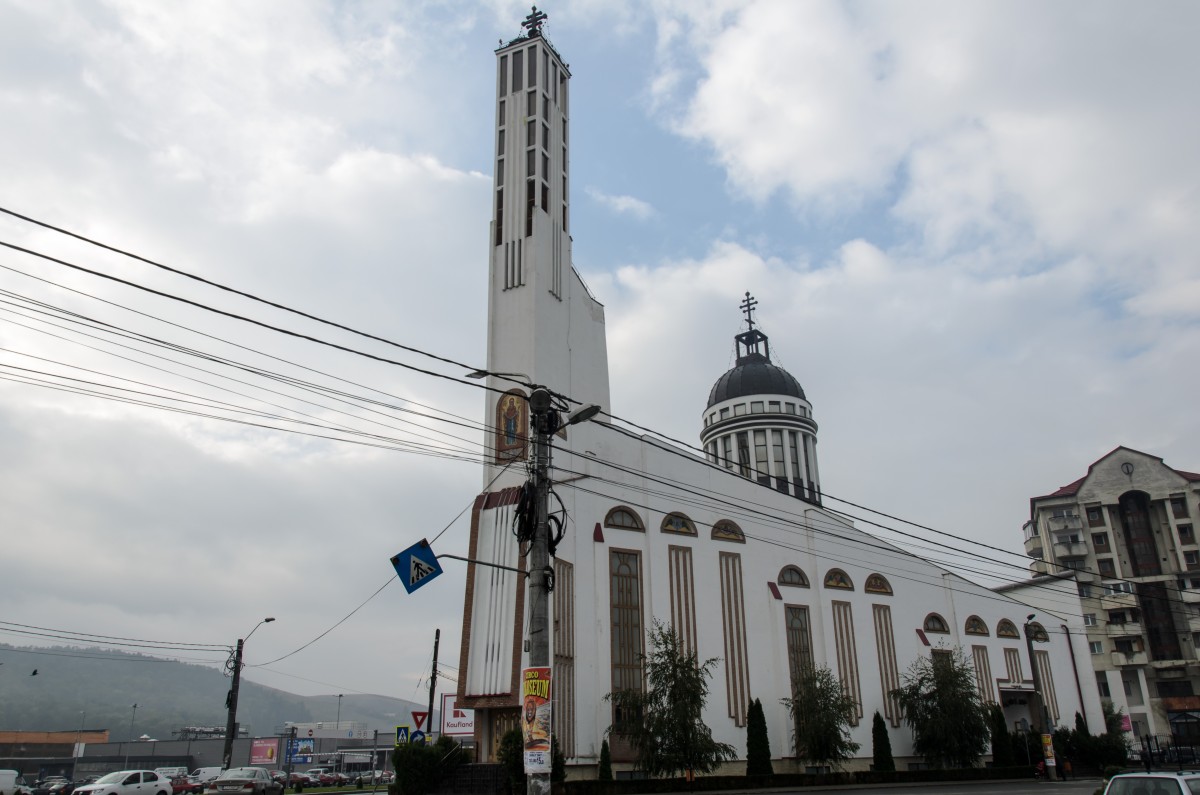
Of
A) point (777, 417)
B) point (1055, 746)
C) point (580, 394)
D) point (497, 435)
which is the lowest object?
point (1055, 746)

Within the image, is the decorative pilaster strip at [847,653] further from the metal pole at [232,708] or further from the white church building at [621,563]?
the metal pole at [232,708]

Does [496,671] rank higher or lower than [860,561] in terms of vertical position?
lower

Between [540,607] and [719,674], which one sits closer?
[540,607]

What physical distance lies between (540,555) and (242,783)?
1577cm

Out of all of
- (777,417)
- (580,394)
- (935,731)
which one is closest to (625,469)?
(580,394)

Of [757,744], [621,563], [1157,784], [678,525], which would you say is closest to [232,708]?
[621,563]

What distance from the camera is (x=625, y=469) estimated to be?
118 feet

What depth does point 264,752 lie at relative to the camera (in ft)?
244

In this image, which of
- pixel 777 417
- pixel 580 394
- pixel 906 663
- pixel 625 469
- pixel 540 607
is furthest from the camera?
pixel 777 417

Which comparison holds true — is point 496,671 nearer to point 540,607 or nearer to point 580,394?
point 580,394

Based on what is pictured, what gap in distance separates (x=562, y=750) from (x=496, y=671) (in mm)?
3592

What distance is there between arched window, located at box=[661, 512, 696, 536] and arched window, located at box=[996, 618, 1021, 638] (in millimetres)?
23240

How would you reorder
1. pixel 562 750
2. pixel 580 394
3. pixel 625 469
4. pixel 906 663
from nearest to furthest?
1. pixel 562 750
2. pixel 625 469
3. pixel 580 394
4. pixel 906 663

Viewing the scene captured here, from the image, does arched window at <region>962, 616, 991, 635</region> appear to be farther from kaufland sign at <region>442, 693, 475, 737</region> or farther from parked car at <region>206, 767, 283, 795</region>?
parked car at <region>206, 767, 283, 795</region>
